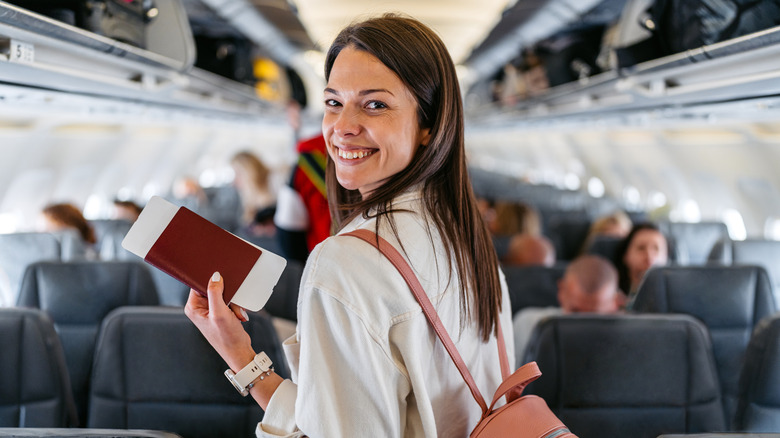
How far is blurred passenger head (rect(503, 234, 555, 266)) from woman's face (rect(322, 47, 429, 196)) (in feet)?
12.4

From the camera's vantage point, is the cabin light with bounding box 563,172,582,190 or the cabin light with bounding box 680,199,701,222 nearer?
the cabin light with bounding box 680,199,701,222

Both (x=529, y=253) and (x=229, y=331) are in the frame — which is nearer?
(x=229, y=331)

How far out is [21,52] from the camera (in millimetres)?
2555

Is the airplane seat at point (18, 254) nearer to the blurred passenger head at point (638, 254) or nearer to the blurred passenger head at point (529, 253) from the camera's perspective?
the blurred passenger head at point (529, 253)

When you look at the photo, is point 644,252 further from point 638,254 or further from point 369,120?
point 369,120

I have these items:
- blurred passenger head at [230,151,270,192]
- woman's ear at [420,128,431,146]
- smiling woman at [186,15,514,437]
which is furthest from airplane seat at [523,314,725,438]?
blurred passenger head at [230,151,270,192]

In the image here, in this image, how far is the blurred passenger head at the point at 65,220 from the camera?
5527 mm

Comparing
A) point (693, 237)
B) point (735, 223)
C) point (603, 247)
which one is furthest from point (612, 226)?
point (735, 223)

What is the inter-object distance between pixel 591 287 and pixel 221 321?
2.28 meters

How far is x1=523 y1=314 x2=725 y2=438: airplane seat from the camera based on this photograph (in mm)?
2324

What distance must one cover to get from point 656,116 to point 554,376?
352cm

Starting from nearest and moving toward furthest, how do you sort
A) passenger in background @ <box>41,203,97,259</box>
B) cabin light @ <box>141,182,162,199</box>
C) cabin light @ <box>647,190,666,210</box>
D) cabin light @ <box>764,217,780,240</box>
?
1. passenger in background @ <box>41,203,97,259</box>
2. cabin light @ <box>764,217,780,240</box>
3. cabin light @ <box>647,190,666,210</box>
4. cabin light @ <box>141,182,162,199</box>

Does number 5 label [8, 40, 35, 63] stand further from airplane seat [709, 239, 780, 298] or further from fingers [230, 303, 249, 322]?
airplane seat [709, 239, 780, 298]

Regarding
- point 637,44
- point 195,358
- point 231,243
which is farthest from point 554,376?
point 637,44
